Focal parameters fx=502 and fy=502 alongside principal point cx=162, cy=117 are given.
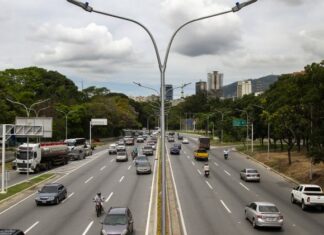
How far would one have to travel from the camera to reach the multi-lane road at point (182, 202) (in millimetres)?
27953

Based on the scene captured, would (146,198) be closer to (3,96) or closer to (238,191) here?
(238,191)

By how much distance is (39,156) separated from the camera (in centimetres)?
5859

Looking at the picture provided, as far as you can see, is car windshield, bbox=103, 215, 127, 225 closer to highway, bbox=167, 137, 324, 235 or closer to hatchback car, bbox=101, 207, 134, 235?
hatchback car, bbox=101, 207, 134, 235

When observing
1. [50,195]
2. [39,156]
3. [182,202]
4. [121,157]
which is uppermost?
[39,156]

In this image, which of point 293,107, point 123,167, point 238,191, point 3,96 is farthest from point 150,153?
point 238,191

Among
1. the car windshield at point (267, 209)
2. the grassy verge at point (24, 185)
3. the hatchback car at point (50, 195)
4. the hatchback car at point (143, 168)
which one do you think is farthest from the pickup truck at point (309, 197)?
the grassy verge at point (24, 185)

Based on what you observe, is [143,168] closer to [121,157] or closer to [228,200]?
[121,157]

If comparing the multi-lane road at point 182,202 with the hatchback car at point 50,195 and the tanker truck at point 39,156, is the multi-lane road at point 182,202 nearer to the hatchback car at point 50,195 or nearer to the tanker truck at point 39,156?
the hatchback car at point 50,195

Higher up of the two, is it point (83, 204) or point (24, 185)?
point (24, 185)

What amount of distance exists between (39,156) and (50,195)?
2354 cm

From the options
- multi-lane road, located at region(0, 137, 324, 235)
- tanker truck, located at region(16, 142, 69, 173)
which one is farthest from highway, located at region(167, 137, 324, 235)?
tanker truck, located at region(16, 142, 69, 173)

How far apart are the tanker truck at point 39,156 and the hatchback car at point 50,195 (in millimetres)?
15856

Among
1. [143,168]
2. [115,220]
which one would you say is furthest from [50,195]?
[143,168]

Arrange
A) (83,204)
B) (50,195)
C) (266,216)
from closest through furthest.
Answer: (266,216), (50,195), (83,204)
